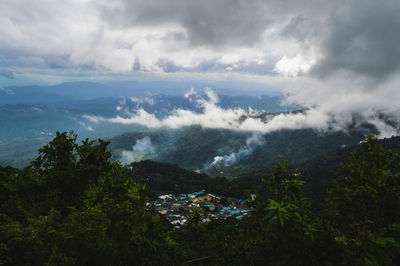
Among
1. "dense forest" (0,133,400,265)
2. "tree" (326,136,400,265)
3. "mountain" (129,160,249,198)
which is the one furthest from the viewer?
"mountain" (129,160,249,198)

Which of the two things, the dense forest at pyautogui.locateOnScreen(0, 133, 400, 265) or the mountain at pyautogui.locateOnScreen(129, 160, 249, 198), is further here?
the mountain at pyautogui.locateOnScreen(129, 160, 249, 198)

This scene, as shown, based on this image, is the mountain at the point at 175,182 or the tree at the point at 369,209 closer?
the tree at the point at 369,209

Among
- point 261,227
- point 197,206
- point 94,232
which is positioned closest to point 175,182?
point 197,206

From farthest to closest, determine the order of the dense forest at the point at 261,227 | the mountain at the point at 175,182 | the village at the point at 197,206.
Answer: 1. the mountain at the point at 175,182
2. the village at the point at 197,206
3. the dense forest at the point at 261,227

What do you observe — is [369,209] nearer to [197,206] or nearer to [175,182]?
[197,206]

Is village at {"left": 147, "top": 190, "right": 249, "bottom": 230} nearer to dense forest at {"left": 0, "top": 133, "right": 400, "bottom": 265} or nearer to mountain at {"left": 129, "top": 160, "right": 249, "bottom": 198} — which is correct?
mountain at {"left": 129, "top": 160, "right": 249, "bottom": 198}

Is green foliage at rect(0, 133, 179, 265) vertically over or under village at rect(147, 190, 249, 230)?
over

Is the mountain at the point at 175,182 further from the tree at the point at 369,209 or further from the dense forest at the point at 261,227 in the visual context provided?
the tree at the point at 369,209

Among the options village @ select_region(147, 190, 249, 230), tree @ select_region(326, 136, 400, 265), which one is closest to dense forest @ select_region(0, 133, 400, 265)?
tree @ select_region(326, 136, 400, 265)

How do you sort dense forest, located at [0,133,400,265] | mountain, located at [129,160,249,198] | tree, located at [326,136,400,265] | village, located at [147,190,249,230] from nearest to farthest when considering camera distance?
tree, located at [326,136,400,265]
dense forest, located at [0,133,400,265]
village, located at [147,190,249,230]
mountain, located at [129,160,249,198]

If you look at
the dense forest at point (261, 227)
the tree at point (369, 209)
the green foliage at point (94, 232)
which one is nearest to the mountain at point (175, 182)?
the green foliage at point (94, 232)

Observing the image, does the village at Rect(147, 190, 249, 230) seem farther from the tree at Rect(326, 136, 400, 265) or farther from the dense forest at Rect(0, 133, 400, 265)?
the tree at Rect(326, 136, 400, 265)

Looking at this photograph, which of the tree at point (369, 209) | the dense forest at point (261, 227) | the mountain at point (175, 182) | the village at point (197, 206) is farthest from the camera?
the mountain at point (175, 182)
